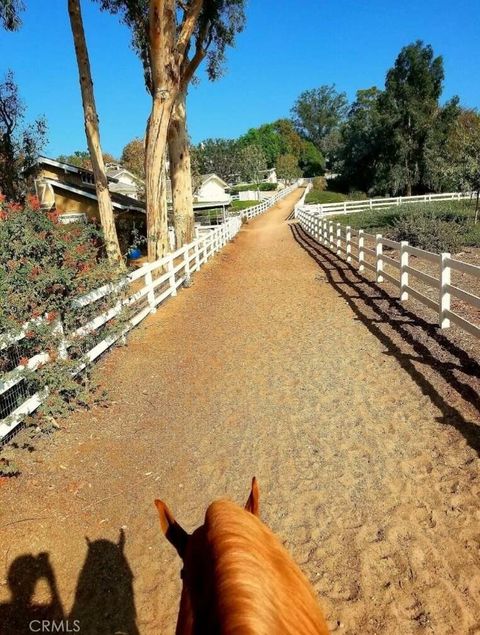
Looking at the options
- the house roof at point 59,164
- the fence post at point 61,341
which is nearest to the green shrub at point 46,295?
the fence post at point 61,341

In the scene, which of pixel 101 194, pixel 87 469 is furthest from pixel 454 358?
pixel 101 194

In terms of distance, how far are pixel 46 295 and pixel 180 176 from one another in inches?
616

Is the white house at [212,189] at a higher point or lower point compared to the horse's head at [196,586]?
higher

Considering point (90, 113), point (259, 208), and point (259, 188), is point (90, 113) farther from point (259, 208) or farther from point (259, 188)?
point (259, 188)

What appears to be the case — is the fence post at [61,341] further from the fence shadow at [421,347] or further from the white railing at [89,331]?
the fence shadow at [421,347]

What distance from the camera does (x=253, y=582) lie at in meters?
1.19

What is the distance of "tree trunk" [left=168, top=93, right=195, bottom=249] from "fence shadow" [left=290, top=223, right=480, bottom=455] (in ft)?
32.0

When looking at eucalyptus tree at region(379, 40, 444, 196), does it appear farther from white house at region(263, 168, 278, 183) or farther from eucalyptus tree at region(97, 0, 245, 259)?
white house at region(263, 168, 278, 183)

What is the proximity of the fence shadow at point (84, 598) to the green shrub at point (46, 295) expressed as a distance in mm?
1928

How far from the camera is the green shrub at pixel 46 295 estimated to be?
189 inches

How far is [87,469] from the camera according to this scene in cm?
453

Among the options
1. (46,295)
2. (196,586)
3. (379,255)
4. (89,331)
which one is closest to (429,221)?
(379,255)

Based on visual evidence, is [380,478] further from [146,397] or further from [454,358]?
[146,397]

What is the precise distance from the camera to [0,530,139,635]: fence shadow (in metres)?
2.86
